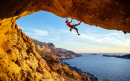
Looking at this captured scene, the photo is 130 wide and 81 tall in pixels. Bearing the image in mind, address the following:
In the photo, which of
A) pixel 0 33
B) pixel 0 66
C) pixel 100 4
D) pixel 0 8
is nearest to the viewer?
pixel 0 8

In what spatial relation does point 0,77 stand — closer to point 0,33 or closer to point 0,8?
point 0,33

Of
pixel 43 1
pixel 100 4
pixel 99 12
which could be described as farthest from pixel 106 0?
pixel 43 1

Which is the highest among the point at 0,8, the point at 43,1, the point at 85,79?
the point at 43,1

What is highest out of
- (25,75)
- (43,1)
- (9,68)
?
(43,1)

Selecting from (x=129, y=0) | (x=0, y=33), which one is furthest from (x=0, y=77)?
(x=129, y=0)

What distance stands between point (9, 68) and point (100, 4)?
7.42m

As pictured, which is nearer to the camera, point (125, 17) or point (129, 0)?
point (129, 0)

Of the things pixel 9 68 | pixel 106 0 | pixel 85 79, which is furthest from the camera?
pixel 85 79

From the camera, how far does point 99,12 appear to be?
178 inches

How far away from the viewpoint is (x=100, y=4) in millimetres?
3963

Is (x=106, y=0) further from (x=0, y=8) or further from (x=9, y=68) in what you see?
(x=9, y=68)

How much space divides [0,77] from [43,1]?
5538 mm

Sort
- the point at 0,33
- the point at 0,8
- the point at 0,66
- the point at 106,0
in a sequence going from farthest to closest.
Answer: the point at 0,33
the point at 0,66
the point at 106,0
the point at 0,8

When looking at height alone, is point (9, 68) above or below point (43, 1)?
below
